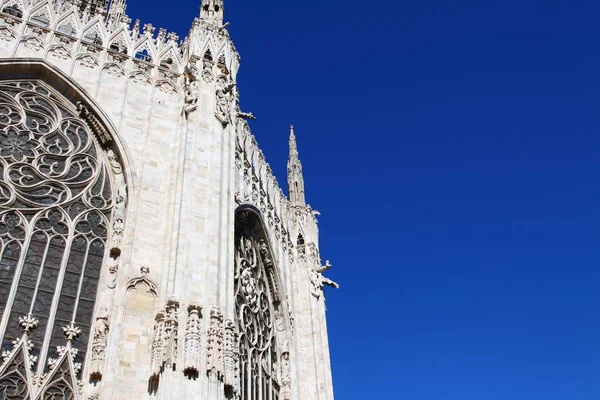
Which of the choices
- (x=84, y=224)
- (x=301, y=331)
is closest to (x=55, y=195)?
(x=84, y=224)

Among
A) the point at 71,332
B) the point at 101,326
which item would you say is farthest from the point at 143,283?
the point at 71,332

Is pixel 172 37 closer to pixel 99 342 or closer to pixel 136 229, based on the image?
pixel 136 229

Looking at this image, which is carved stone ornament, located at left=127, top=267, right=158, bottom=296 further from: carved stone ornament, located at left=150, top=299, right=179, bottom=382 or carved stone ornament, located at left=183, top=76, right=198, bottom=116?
carved stone ornament, located at left=183, top=76, right=198, bottom=116

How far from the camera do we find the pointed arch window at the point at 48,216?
41.6ft

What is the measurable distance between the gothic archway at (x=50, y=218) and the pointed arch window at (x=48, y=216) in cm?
2

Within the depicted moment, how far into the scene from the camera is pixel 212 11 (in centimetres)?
2003

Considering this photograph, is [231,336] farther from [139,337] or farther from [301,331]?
[301,331]

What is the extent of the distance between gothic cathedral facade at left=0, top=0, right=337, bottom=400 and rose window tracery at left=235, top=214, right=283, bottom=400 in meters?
0.05

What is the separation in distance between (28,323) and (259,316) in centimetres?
725

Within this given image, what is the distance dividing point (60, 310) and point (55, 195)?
283cm

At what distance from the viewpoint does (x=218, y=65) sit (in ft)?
58.9

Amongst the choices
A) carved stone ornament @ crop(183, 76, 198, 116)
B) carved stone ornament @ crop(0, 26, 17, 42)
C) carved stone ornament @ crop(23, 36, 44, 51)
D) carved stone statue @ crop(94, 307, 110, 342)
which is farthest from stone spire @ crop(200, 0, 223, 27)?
carved stone statue @ crop(94, 307, 110, 342)

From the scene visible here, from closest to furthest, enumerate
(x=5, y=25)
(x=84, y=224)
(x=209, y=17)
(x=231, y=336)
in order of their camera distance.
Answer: (x=231, y=336), (x=84, y=224), (x=5, y=25), (x=209, y=17)

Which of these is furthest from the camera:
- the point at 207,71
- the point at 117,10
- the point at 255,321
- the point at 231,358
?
the point at 117,10
